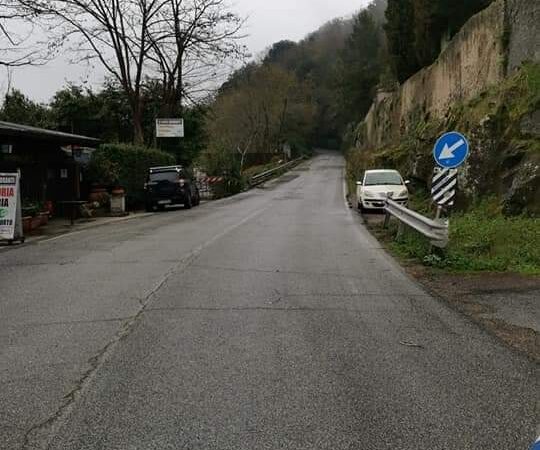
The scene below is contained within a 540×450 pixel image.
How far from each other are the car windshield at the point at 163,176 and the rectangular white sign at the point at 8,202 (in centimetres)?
1325

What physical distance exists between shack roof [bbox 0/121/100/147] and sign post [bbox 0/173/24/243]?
2.96 m

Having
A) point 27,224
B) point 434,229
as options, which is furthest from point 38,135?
point 434,229

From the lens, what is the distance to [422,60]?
36125 millimetres

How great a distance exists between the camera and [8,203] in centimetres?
1501

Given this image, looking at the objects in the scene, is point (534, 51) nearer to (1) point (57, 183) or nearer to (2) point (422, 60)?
(1) point (57, 183)

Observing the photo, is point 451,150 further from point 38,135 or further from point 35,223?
→ point 38,135

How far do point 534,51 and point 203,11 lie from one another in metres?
24.4

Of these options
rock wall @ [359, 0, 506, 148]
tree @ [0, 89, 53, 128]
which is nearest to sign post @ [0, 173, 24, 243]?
rock wall @ [359, 0, 506, 148]

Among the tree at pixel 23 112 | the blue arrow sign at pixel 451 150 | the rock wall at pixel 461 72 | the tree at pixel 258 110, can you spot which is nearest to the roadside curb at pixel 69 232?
the blue arrow sign at pixel 451 150

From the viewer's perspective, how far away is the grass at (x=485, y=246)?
1038 centimetres

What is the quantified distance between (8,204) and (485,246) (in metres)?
10.6

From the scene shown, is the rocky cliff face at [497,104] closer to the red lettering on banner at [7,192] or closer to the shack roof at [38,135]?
the red lettering on banner at [7,192]

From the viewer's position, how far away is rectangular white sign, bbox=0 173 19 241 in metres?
14.9

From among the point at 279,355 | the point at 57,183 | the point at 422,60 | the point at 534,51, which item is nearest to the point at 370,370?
the point at 279,355
